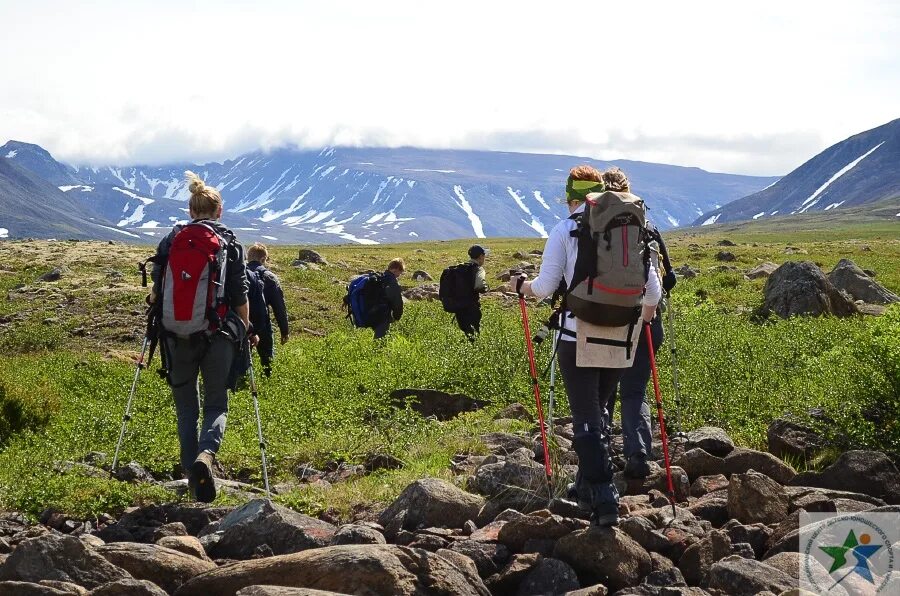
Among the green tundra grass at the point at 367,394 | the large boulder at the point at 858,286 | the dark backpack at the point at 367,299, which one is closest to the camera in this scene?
the green tundra grass at the point at 367,394

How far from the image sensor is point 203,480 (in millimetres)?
8773

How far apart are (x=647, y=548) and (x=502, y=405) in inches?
313

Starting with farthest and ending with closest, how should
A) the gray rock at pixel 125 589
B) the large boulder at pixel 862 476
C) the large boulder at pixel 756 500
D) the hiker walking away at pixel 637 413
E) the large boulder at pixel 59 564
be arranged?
the hiker walking away at pixel 637 413, the large boulder at pixel 862 476, the large boulder at pixel 756 500, the large boulder at pixel 59 564, the gray rock at pixel 125 589

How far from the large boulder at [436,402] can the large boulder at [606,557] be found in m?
8.47

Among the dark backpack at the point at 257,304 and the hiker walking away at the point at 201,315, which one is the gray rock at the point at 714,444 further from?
the dark backpack at the point at 257,304

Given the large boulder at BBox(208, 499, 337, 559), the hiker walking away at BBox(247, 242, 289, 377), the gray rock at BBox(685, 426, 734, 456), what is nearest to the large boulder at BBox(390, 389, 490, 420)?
the hiker walking away at BBox(247, 242, 289, 377)

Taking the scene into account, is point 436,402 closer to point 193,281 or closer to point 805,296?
point 193,281

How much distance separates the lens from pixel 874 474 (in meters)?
8.55

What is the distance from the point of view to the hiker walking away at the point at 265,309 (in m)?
13.9

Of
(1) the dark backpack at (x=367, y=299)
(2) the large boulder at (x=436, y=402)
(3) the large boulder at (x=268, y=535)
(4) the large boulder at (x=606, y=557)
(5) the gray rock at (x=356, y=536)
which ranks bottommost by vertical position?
(2) the large boulder at (x=436, y=402)

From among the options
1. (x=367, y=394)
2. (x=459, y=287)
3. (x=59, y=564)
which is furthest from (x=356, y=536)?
(x=459, y=287)

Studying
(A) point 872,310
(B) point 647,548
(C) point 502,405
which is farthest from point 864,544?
(A) point 872,310

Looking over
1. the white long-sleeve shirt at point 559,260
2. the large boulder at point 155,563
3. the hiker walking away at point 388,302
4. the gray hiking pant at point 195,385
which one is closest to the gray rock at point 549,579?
the white long-sleeve shirt at point 559,260

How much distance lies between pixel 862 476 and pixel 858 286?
81.0 feet
